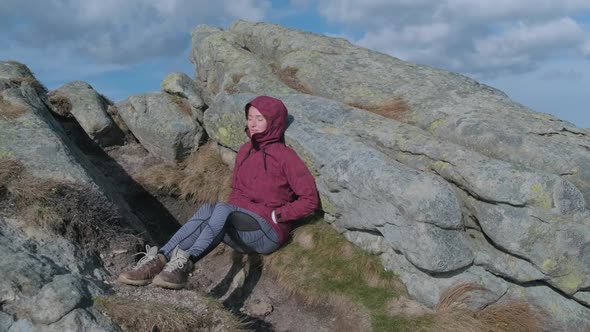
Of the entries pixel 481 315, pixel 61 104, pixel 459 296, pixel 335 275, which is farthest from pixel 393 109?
pixel 61 104

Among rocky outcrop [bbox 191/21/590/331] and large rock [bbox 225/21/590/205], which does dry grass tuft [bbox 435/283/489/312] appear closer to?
rocky outcrop [bbox 191/21/590/331]

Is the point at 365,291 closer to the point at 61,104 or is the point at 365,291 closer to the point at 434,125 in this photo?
the point at 434,125

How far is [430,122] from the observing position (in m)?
13.8

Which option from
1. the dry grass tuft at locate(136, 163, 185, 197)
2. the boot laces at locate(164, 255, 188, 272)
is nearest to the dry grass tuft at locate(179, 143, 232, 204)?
the dry grass tuft at locate(136, 163, 185, 197)

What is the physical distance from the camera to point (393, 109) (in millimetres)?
14656

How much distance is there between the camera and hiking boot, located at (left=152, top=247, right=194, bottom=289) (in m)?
10.2

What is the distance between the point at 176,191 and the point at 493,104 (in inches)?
386

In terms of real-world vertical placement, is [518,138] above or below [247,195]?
above

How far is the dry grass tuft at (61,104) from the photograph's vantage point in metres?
18.4

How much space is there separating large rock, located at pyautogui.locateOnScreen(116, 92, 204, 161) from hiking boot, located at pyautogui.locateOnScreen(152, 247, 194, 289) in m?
7.47

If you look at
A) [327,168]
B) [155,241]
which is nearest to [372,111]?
[327,168]

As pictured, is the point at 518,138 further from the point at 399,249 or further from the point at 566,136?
the point at 399,249

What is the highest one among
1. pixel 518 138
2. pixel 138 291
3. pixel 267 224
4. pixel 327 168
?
pixel 518 138

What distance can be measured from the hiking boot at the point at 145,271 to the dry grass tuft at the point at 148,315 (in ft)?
2.15
